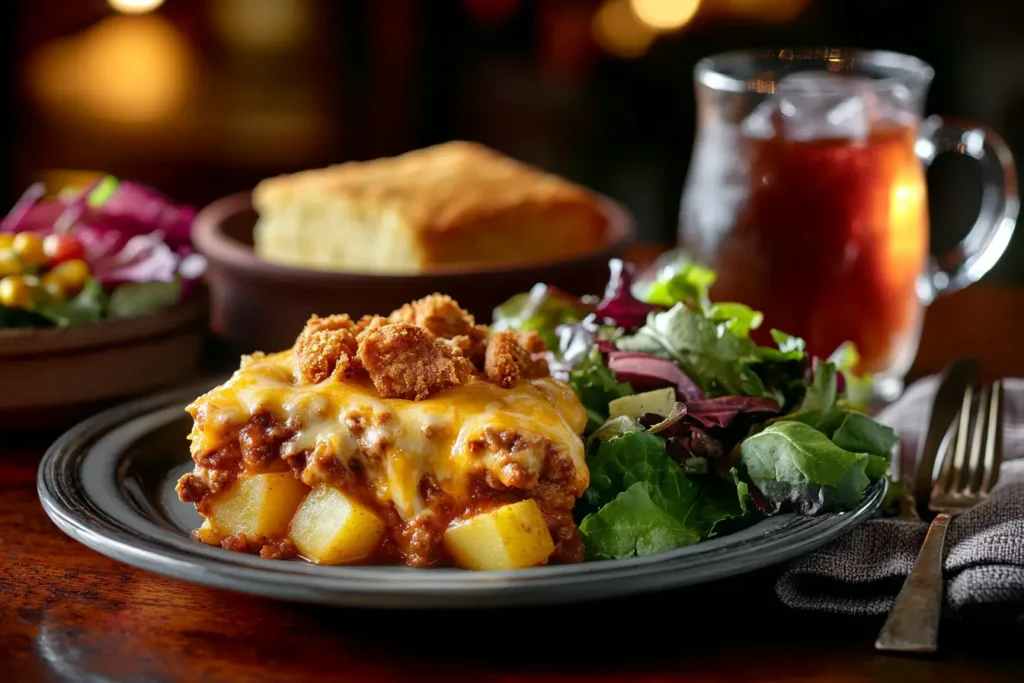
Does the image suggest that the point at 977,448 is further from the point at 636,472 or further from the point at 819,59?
the point at 819,59

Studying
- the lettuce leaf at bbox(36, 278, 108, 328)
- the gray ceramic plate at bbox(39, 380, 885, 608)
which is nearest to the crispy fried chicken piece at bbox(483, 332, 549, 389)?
the gray ceramic plate at bbox(39, 380, 885, 608)

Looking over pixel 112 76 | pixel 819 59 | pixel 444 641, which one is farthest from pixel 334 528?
pixel 112 76

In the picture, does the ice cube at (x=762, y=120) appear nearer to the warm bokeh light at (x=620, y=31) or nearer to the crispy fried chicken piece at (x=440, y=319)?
the crispy fried chicken piece at (x=440, y=319)

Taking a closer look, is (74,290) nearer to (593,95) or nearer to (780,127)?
(780,127)

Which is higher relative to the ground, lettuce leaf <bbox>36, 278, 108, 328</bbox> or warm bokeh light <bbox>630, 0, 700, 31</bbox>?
warm bokeh light <bbox>630, 0, 700, 31</bbox>

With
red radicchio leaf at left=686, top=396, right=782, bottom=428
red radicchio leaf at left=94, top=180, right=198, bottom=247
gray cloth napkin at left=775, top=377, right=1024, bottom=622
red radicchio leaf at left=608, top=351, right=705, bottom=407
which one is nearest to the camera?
gray cloth napkin at left=775, top=377, right=1024, bottom=622

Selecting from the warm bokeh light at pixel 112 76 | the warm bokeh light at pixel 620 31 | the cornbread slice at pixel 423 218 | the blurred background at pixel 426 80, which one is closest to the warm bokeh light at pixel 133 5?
the blurred background at pixel 426 80

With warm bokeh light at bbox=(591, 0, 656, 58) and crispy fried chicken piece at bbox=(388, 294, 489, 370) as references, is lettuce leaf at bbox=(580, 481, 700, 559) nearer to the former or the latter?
crispy fried chicken piece at bbox=(388, 294, 489, 370)

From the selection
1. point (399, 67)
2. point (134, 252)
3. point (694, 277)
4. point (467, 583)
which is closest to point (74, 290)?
point (134, 252)
